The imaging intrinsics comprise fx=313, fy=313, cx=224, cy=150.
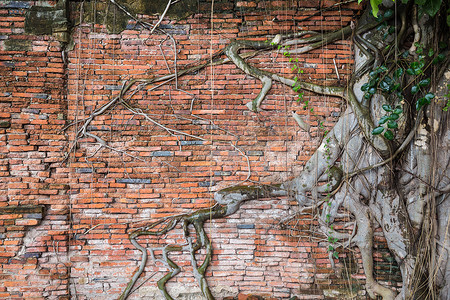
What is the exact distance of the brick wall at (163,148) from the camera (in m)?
3.23

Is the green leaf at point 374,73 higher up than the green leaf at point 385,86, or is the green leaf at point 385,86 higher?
the green leaf at point 374,73

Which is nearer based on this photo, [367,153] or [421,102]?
[421,102]

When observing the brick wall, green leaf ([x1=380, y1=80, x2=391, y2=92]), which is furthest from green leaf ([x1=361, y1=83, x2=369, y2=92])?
the brick wall

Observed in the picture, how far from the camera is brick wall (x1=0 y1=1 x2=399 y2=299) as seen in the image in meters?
3.23

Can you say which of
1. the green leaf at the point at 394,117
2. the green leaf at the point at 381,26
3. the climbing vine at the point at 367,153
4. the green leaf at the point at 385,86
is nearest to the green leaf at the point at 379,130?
the climbing vine at the point at 367,153

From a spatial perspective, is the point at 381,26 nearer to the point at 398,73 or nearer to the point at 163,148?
the point at 398,73

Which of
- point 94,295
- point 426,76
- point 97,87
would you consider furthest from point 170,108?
point 426,76

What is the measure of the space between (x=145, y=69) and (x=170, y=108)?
0.49 meters

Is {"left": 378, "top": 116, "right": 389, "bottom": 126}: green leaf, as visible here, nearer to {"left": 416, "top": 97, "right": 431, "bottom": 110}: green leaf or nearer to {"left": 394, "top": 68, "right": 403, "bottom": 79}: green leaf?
{"left": 416, "top": 97, "right": 431, "bottom": 110}: green leaf

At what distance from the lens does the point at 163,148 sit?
3.31 metres

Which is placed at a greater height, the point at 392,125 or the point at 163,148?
the point at 392,125

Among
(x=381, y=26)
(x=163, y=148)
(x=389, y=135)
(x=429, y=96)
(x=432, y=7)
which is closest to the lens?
(x=432, y=7)

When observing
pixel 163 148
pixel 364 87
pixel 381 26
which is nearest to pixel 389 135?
pixel 364 87

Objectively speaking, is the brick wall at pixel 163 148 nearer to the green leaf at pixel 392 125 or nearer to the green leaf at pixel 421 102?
the green leaf at pixel 392 125
